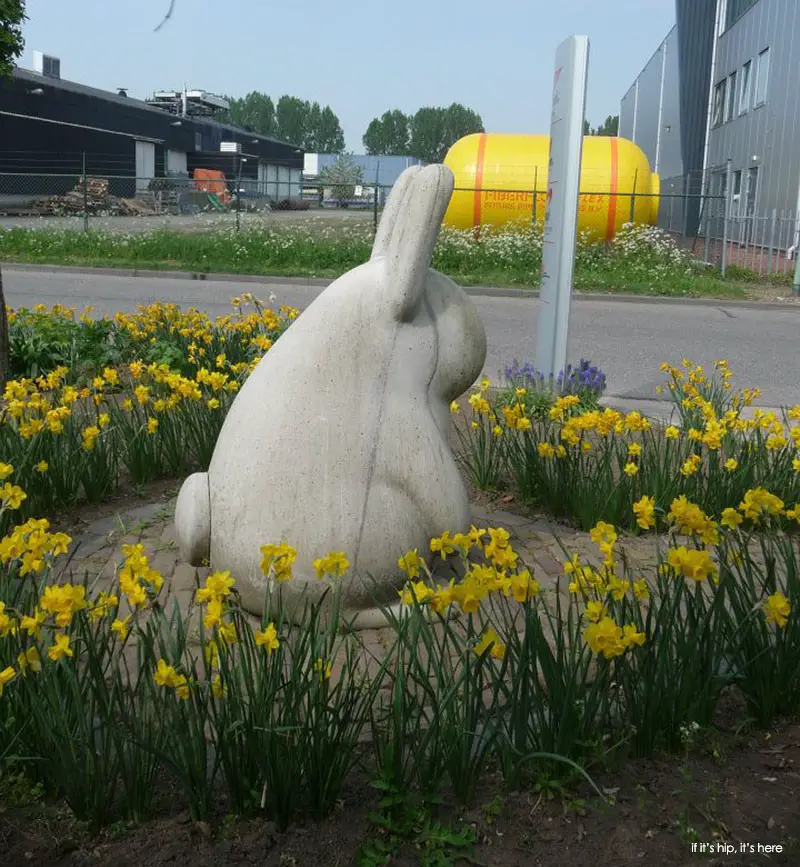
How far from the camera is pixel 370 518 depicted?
128 inches

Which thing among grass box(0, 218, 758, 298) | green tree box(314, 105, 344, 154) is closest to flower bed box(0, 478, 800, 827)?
grass box(0, 218, 758, 298)

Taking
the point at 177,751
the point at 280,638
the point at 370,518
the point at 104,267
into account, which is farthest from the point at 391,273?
the point at 104,267

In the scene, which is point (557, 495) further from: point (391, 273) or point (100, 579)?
point (100, 579)

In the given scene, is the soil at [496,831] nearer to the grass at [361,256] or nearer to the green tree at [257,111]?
the grass at [361,256]

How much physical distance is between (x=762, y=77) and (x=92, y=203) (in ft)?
66.4

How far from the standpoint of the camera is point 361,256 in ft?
58.0

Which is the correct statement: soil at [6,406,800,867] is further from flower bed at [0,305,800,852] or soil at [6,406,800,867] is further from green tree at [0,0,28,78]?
green tree at [0,0,28,78]

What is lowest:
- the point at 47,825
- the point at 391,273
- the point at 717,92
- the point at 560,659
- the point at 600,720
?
the point at 47,825

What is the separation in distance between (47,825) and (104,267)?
15.9 metres

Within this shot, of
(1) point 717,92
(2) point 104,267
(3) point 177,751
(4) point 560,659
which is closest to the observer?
(3) point 177,751

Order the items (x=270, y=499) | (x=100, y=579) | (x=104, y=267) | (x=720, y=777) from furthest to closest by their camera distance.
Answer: (x=104, y=267)
(x=100, y=579)
(x=270, y=499)
(x=720, y=777)

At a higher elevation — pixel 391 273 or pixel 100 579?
pixel 391 273

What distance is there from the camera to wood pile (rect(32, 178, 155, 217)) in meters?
30.0

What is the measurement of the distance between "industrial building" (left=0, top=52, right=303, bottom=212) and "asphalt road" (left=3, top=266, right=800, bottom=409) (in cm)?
906
